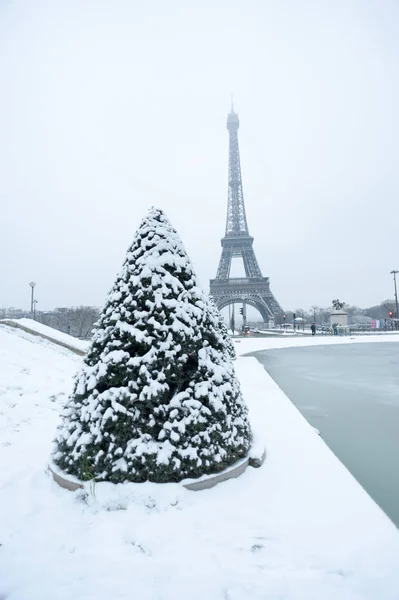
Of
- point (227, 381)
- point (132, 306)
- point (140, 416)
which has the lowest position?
point (140, 416)

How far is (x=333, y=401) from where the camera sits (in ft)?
23.7

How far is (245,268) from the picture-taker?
6475cm

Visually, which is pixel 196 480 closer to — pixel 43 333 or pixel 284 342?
pixel 43 333

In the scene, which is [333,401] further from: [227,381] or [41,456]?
[41,456]

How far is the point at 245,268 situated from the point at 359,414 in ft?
195

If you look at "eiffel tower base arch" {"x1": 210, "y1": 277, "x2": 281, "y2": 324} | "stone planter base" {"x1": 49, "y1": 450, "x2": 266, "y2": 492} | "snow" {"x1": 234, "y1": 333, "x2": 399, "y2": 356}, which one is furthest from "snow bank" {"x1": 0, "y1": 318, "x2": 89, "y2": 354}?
"eiffel tower base arch" {"x1": 210, "y1": 277, "x2": 281, "y2": 324}

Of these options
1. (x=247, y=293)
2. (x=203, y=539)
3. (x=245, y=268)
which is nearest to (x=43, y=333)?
(x=203, y=539)

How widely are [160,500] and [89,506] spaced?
1.97ft

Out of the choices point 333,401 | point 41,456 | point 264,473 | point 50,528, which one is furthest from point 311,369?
point 50,528

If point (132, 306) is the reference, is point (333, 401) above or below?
below

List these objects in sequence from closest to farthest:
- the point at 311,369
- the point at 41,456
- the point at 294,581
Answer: the point at 294,581, the point at 41,456, the point at 311,369

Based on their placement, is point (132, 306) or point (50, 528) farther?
point (132, 306)

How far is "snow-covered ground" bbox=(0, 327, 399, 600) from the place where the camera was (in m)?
2.04

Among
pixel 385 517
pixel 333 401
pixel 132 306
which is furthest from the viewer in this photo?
pixel 333 401
